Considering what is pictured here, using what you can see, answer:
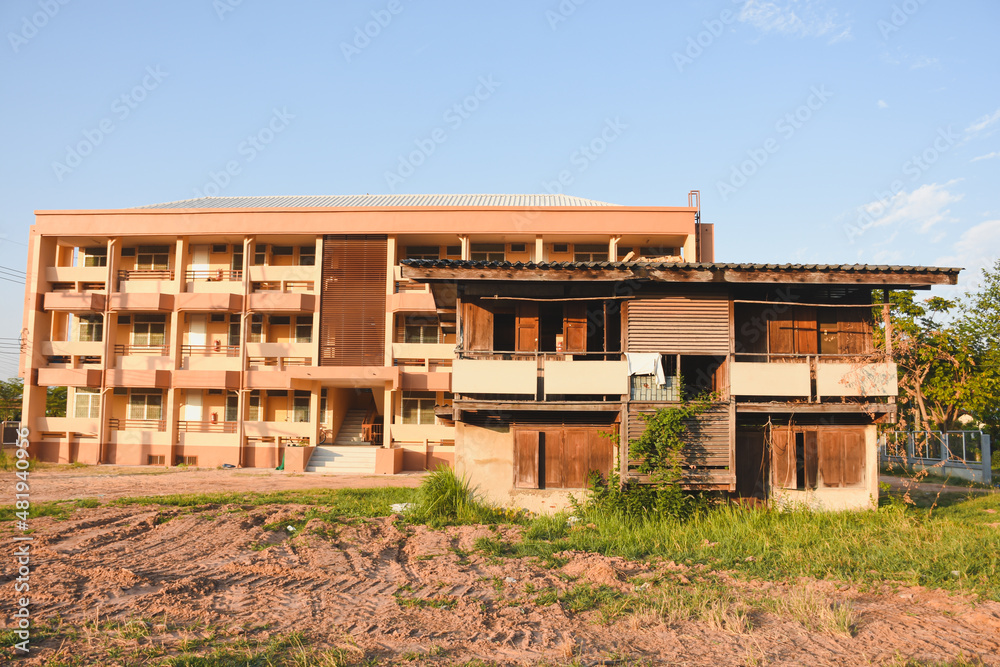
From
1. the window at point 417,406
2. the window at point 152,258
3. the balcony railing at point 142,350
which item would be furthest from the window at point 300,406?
the window at point 152,258

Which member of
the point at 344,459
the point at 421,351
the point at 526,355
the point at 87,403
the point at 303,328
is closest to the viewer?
the point at 526,355

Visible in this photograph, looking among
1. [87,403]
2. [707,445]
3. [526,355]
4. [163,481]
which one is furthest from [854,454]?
[87,403]

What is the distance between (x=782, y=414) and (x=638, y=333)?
3913 mm

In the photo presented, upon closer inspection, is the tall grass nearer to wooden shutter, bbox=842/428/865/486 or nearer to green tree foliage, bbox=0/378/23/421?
wooden shutter, bbox=842/428/865/486

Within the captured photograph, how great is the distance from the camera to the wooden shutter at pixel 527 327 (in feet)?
53.2

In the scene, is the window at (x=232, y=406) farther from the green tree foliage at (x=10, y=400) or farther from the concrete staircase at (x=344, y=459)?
the green tree foliage at (x=10, y=400)

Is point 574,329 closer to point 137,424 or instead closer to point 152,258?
point 137,424

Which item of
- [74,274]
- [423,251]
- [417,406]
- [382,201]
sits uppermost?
[382,201]

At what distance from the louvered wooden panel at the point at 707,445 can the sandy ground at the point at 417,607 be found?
11.4 feet

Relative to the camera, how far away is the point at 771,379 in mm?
14859

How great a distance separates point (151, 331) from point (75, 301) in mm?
3401

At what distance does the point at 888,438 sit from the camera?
34031 mm

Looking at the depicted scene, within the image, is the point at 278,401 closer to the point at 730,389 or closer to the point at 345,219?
the point at 345,219

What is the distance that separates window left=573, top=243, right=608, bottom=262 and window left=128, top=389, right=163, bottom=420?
20.9m
